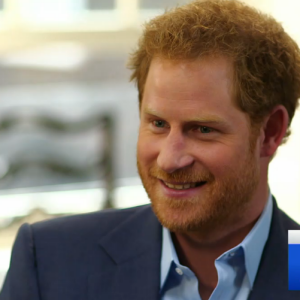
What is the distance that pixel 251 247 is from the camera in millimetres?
1272

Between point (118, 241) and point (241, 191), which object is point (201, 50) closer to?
point (241, 191)

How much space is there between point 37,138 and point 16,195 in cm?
33

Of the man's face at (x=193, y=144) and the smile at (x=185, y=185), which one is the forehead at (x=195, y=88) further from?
the smile at (x=185, y=185)

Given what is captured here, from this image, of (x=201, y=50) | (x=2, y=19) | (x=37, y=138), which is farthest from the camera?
(x=37, y=138)

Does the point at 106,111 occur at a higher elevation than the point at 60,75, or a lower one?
lower

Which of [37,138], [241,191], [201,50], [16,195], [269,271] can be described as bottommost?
[16,195]

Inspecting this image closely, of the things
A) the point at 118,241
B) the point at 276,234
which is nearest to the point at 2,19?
the point at 118,241

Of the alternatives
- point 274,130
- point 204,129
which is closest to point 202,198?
point 204,129

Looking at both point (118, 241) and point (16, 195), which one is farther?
point (16, 195)

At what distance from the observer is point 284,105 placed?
133 centimetres

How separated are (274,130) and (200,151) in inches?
9.5

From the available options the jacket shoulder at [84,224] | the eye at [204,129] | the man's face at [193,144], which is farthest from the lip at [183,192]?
the jacket shoulder at [84,224]

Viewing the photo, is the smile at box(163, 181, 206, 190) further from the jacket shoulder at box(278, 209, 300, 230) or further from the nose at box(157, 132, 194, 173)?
the jacket shoulder at box(278, 209, 300, 230)

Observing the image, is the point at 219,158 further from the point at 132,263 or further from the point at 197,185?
the point at 132,263
